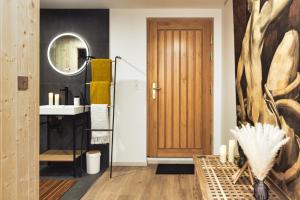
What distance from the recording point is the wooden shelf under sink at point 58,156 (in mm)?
3996

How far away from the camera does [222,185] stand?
5.95ft

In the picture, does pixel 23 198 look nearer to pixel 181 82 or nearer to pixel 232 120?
pixel 232 120

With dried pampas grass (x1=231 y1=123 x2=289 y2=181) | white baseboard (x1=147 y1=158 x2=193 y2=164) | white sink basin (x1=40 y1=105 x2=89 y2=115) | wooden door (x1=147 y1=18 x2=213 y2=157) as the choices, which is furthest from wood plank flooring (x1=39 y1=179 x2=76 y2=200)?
dried pampas grass (x1=231 y1=123 x2=289 y2=181)

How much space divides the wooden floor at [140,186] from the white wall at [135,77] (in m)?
0.43

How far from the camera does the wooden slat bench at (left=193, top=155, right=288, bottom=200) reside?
1630mm

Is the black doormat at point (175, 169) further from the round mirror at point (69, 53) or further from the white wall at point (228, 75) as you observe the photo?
the round mirror at point (69, 53)

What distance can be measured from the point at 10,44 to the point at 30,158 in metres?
0.72

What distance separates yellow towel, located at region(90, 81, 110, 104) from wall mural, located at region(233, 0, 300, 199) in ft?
6.91

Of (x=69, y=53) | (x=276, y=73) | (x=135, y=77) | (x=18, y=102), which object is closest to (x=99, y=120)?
(x=135, y=77)

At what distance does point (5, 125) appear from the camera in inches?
65.6

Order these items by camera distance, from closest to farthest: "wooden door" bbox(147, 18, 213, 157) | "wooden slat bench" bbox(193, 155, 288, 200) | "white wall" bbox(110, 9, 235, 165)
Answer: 1. "wooden slat bench" bbox(193, 155, 288, 200)
2. "white wall" bbox(110, 9, 235, 165)
3. "wooden door" bbox(147, 18, 213, 157)

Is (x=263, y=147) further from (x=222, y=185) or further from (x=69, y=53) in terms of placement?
(x=69, y=53)

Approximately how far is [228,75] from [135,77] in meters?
1.38

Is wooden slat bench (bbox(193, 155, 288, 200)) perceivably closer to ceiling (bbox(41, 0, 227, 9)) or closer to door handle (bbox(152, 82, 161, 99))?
door handle (bbox(152, 82, 161, 99))
